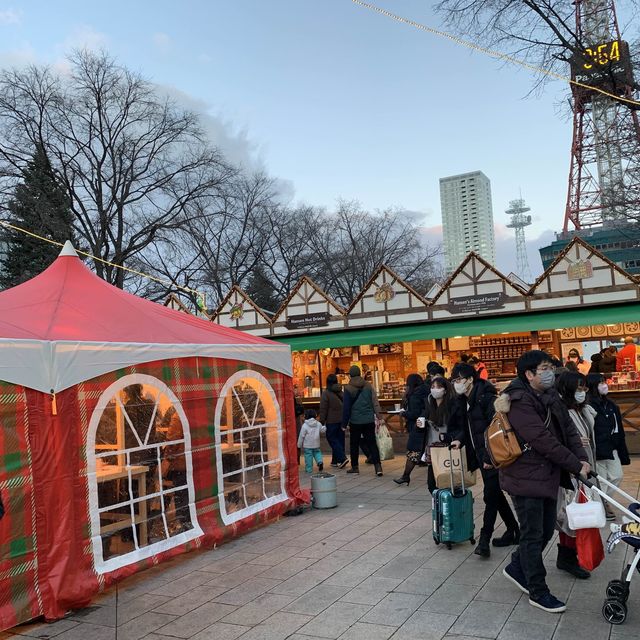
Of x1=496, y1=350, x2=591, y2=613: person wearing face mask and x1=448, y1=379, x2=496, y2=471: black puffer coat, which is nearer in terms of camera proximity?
x1=496, y1=350, x2=591, y2=613: person wearing face mask

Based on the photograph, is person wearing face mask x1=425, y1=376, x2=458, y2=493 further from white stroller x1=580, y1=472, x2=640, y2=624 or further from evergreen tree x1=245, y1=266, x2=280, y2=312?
evergreen tree x1=245, y1=266, x2=280, y2=312

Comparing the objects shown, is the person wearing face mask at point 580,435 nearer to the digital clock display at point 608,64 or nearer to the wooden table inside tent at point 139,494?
the wooden table inside tent at point 139,494

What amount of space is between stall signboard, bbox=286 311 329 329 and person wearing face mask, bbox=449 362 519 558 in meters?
11.8

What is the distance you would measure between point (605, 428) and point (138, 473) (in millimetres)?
4831

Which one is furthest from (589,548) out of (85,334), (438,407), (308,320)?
(308,320)

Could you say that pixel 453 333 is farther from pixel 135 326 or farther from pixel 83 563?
pixel 83 563

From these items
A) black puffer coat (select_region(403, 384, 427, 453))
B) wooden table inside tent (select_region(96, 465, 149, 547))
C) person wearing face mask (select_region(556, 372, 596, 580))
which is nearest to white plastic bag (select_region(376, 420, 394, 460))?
black puffer coat (select_region(403, 384, 427, 453))

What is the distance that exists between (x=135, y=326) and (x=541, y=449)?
13.3 feet

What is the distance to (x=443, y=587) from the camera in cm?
462

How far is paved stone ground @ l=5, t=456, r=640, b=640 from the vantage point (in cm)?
388

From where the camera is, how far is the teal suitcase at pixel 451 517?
5.56 metres

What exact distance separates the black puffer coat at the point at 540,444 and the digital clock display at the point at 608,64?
27.1ft

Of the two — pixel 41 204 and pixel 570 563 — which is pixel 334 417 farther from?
pixel 41 204

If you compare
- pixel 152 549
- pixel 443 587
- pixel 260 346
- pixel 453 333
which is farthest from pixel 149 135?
pixel 443 587
